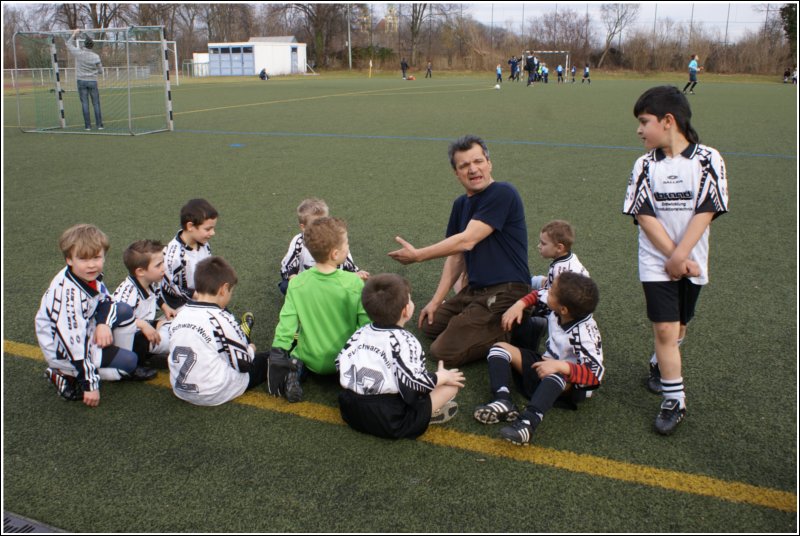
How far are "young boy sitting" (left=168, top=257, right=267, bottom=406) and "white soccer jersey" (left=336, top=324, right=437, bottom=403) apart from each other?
26.5 inches

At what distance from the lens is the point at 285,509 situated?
2602 mm

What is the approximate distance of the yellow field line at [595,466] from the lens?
2.67 metres

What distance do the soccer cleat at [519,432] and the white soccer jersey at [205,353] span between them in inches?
55.2

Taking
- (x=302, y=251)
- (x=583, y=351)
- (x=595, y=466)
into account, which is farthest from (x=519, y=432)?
(x=302, y=251)

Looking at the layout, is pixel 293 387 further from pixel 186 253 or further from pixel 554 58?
pixel 554 58

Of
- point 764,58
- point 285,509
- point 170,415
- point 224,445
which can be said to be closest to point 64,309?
point 170,415

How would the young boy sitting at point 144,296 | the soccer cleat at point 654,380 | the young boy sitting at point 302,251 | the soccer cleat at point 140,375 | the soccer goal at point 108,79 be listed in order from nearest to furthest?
the soccer cleat at point 654,380 → the soccer cleat at point 140,375 → the young boy sitting at point 144,296 → the young boy sitting at point 302,251 → the soccer goal at point 108,79

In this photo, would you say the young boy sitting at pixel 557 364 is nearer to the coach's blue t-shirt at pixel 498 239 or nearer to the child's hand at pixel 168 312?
the coach's blue t-shirt at pixel 498 239

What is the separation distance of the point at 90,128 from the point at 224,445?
14.6m

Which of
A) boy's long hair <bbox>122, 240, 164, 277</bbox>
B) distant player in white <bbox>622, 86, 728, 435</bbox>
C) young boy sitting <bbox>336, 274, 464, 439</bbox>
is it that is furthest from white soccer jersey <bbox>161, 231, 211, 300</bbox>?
distant player in white <bbox>622, 86, 728, 435</bbox>

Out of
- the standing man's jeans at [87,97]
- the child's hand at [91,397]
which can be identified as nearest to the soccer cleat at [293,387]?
the child's hand at [91,397]

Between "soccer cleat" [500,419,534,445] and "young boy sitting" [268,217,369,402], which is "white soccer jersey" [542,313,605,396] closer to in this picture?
"soccer cleat" [500,419,534,445]

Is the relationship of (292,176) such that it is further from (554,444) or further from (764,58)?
(764,58)

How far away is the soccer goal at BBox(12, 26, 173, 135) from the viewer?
14109 millimetres
